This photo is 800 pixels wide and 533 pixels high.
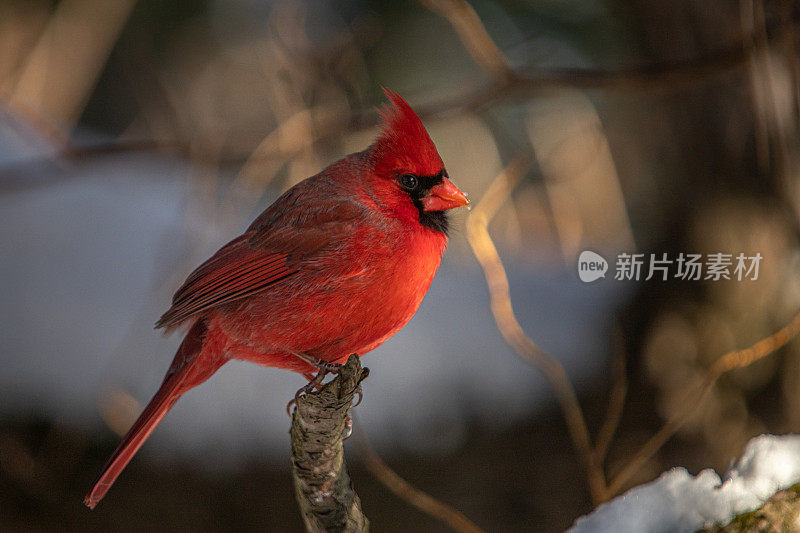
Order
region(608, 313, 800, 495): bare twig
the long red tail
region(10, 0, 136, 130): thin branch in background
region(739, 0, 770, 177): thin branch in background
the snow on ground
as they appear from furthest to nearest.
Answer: region(10, 0, 136, 130): thin branch in background → region(739, 0, 770, 177): thin branch in background → region(608, 313, 800, 495): bare twig → the long red tail → the snow on ground

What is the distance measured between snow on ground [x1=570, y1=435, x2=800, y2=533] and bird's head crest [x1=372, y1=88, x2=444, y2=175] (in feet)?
1.67

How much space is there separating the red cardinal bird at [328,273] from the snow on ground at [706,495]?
1.25 ft

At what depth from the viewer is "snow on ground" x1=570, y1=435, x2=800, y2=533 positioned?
2.60 ft

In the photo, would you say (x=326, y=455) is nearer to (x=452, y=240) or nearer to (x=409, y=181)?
(x=409, y=181)

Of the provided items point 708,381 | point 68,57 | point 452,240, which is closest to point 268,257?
point 452,240

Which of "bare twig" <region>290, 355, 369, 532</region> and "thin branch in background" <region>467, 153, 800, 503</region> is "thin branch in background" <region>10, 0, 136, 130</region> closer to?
"thin branch in background" <region>467, 153, 800, 503</region>

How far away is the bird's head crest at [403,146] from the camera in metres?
0.92

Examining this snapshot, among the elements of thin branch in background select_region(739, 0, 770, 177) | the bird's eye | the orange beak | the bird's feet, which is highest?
thin branch in background select_region(739, 0, 770, 177)

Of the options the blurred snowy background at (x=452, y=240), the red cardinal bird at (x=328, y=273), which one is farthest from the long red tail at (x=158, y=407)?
the blurred snowy background at (x=452, y=240)

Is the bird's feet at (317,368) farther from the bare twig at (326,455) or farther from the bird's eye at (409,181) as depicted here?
the bird's eye at (409,181)

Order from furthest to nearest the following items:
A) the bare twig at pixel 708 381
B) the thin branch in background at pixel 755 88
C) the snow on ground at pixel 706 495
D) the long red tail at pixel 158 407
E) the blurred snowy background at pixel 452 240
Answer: the blurred snowy background at pixel 452 240, the thin branch in background at pixel 755 88, the bare twig at pixel 708 381, the long red tail at pixel 158 407, the snow on ground at pixel 706 495

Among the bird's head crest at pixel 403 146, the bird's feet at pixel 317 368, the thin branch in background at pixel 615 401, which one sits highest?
the bird's head crest at pixel 403 146

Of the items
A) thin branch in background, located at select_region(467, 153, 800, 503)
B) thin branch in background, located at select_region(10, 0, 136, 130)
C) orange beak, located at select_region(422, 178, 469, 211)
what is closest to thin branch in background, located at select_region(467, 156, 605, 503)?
thin branch in background, located at select_region(467, 153, 800, 503)

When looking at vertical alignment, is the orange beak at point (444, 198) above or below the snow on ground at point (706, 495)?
above
